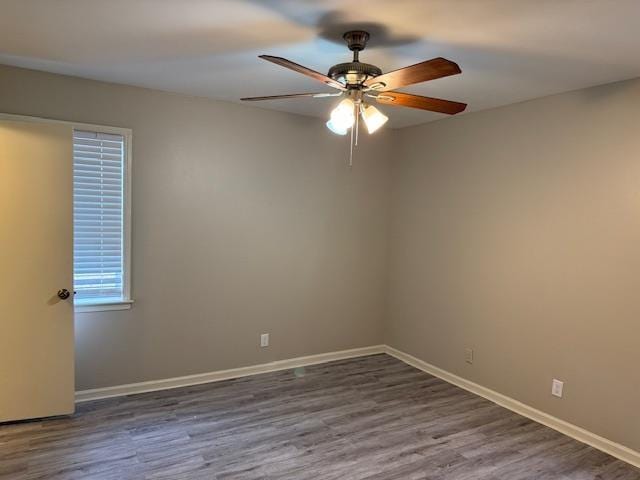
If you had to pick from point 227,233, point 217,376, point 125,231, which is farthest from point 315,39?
point 217,376

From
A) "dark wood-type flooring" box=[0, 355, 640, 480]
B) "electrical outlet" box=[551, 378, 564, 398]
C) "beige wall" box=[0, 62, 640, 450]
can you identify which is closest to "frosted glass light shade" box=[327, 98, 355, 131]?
"beige wall" box=[0, 62, 640, 450]

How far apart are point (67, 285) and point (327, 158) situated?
8.08 ft

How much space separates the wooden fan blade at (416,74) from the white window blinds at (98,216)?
2.13m

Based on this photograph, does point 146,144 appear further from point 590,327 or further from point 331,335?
point 590,327

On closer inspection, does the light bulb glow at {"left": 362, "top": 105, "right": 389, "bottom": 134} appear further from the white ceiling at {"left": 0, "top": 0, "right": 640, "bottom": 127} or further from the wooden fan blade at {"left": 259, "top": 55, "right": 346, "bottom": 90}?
the white ceiling at {"left": 0, "top": 0, "right": 640, "bottom": 127}

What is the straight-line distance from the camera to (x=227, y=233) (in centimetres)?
A: 384

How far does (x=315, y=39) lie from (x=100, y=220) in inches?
83.0

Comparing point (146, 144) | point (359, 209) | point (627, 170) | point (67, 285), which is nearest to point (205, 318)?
point (67, 285)

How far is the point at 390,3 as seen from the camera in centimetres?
192

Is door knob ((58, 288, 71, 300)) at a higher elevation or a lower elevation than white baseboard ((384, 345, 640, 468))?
higher

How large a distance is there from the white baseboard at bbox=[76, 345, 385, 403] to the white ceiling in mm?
2342

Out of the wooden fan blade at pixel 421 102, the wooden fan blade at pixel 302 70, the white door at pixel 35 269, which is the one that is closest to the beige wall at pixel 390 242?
the white door at pixel 35 269

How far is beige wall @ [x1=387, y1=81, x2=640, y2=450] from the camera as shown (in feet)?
9.41

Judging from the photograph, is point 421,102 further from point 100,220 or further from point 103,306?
point 103,306
